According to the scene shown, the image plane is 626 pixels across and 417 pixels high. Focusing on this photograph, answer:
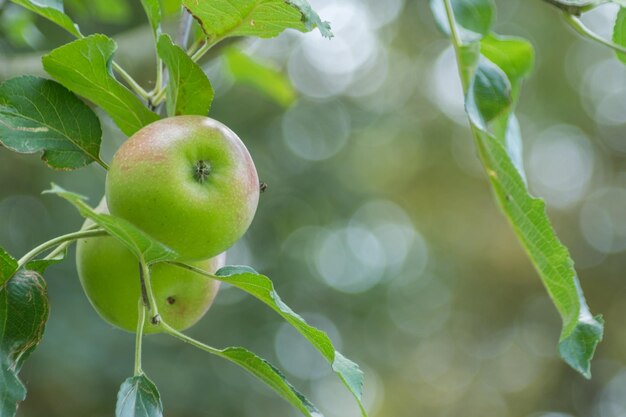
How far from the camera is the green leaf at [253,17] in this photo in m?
0.58

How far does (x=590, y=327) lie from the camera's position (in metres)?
0.64

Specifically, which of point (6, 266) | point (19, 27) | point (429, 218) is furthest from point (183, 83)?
point (429, 218)

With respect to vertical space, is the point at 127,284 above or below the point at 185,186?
below

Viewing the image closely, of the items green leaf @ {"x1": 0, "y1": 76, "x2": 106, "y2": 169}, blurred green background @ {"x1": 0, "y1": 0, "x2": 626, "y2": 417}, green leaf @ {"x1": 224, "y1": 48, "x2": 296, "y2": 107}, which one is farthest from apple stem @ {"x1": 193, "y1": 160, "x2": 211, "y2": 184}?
blurred green background @ {"x1": 0, "y1": 0, "x2": 626, "y2": 417}

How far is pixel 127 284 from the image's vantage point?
0.62 metres

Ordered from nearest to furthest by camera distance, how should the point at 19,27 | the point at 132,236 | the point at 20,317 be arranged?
1. the point at 132,236
2. the point at 20,317
3. the point at 19,27

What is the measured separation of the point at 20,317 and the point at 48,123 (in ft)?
0.53

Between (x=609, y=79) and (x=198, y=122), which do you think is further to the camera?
(x=609, y=79)

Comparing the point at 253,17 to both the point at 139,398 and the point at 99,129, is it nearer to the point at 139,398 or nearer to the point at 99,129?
the point at 99,129

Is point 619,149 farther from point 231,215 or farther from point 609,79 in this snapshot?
point 231,215

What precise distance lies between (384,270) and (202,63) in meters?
3.96

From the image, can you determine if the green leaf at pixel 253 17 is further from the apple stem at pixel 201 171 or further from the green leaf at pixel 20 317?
the green leaf at pixel 20 317

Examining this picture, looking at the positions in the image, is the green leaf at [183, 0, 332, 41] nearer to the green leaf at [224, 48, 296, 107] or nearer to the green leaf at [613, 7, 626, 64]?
the green leaf at [613, 7, 626, 64]

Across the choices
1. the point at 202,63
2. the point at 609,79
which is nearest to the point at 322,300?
the point at 609,79
